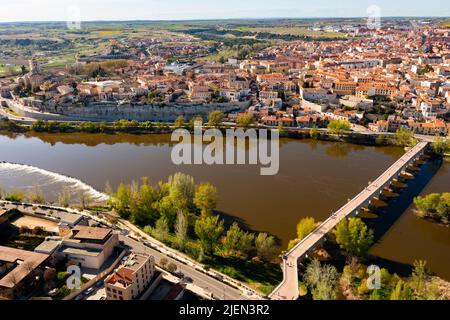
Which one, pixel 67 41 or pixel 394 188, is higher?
pixel 67 41

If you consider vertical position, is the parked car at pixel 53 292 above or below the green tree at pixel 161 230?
below

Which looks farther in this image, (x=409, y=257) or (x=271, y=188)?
(x=271, y=188)

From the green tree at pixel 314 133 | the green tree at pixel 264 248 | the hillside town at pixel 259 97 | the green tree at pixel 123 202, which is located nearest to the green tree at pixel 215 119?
the hillside town at pixel 259 97

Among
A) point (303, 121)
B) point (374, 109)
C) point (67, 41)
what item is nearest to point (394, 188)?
point (303, 121)

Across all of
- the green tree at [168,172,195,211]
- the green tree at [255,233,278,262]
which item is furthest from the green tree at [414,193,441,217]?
the green tree at [168,172,195,211]

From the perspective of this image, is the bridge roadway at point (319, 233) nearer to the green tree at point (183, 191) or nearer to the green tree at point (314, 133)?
the green tree at point (183, 191)

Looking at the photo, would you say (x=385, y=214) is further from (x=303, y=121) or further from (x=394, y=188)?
(x=303, y=121)

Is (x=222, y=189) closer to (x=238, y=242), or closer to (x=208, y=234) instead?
(x=208, y=234)
